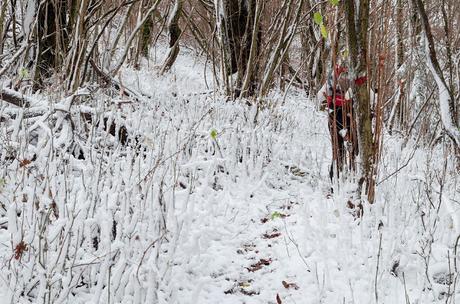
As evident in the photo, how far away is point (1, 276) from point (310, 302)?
50.9 inches

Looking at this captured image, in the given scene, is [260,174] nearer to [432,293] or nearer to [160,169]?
[160,169]

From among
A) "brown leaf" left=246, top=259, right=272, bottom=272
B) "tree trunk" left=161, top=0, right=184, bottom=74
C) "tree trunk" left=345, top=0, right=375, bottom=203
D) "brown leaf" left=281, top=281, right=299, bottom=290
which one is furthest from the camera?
"tree trunk" left=161, top=0, right=184, bottom=74

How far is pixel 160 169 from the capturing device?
2.96 meters

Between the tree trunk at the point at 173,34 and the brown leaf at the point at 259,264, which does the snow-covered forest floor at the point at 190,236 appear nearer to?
the brown leaf at the point at 259,264

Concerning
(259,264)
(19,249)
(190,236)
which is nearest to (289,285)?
(259,264)

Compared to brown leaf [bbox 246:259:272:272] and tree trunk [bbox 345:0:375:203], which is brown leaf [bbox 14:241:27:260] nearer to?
brown leaf [bbox 246:259:272:272]

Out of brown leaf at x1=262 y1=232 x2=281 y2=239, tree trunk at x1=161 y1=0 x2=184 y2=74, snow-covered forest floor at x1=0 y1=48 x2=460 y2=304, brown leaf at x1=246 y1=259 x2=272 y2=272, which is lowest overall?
brown leaf at x1=246 y1=259 x2=272 y2=272

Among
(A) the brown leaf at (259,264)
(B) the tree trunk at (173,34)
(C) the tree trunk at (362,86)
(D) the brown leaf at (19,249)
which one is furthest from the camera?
(B) the tree trunk at (173,34)

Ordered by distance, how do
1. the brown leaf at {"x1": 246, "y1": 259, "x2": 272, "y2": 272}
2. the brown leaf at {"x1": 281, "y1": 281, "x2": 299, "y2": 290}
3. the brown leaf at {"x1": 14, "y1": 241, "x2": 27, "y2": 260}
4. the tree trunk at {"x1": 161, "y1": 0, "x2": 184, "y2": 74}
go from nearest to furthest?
the brown leaf at {"x1": 14, "y1": 241, "x2": 27, "y2": 260}
the brown leaf at {"x1": 281, "y1": 281, "x2": 299, "y2": 290}
the brown leaf at {"x1": 246, "y1": 259, "x2": 272, "y2": 272}
the tree trunk at {"x1": 161, "y1": 0, "x2": 184, "y2": 74}

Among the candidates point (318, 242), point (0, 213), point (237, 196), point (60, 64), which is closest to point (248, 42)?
point (60, 64)

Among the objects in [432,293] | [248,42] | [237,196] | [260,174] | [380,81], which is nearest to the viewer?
[432,293]

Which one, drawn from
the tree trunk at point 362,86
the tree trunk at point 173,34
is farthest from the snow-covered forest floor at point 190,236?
the tree trunk at point 173,34

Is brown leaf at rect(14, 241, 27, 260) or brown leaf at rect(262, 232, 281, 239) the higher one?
brown leaf at rect(14, 241, 27, 260)

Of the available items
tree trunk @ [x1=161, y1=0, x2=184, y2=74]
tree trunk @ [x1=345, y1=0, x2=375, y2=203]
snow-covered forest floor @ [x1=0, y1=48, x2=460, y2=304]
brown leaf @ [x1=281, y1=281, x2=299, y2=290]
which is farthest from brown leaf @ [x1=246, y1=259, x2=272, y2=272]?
tree trunk @ [x1=161, y1=0, x2=184, y2=74]
